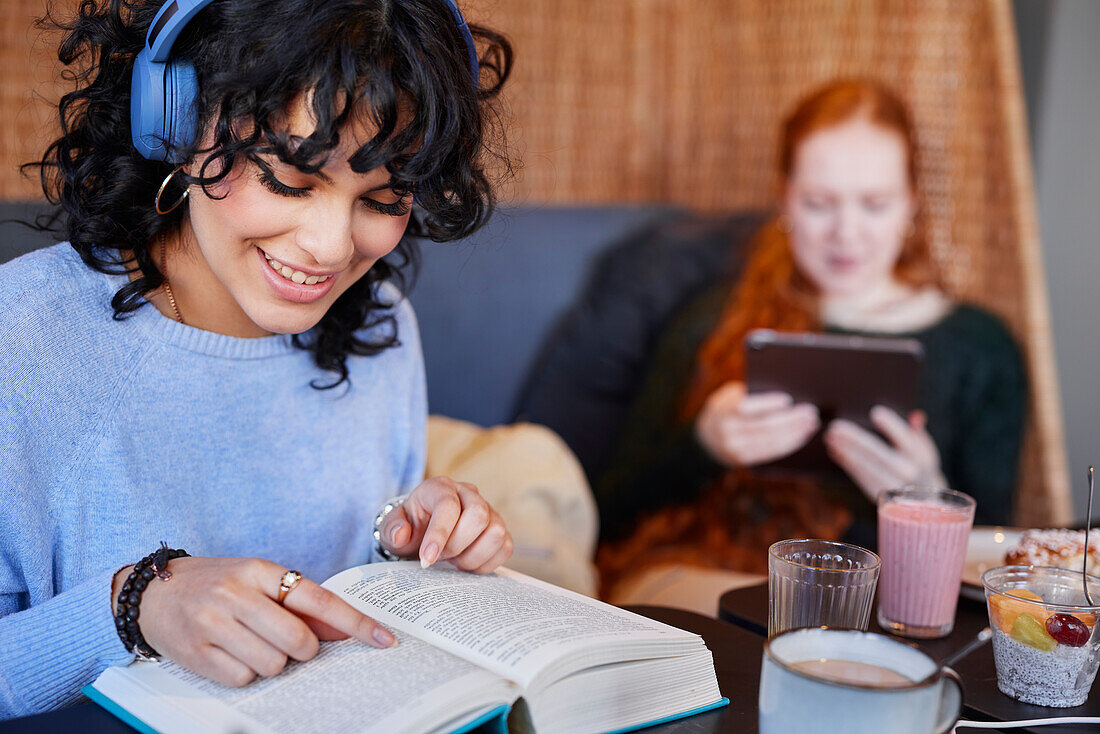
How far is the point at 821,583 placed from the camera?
70 centimetres

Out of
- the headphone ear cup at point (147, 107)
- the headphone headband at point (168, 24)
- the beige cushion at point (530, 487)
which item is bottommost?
the beige cushion at point (530, 487)

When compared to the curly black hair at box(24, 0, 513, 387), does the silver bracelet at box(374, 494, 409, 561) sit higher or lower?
lower

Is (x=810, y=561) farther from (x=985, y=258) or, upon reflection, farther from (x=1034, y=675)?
(x=985, y=258)

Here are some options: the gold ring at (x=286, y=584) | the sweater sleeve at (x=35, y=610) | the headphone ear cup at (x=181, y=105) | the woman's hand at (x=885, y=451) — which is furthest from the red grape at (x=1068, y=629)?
the woman's hand at (x=885, y=451)

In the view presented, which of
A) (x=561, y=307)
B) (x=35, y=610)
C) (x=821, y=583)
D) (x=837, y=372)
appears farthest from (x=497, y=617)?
(x=561, y=307)

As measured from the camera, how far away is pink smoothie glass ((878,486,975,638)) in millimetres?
808

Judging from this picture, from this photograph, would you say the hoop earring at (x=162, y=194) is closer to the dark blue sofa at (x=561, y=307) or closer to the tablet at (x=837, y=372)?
the dark blue sofa at (x=561, y=307)

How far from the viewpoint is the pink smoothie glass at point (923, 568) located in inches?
31.8

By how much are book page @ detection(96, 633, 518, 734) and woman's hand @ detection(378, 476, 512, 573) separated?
0.15 m

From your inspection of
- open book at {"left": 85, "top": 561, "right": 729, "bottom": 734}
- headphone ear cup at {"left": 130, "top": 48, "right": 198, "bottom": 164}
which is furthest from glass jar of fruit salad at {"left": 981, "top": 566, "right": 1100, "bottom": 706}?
headphone ear cup at {"left": 130, "top": 48, "right": 198, "bottom": 164}

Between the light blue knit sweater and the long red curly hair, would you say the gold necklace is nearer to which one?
the light blue knit sweater

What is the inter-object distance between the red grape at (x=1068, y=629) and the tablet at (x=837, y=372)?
3.36 feet

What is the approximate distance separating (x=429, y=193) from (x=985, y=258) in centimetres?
142

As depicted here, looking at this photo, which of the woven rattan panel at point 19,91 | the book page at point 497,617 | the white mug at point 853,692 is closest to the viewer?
the white mug at point 853,692
